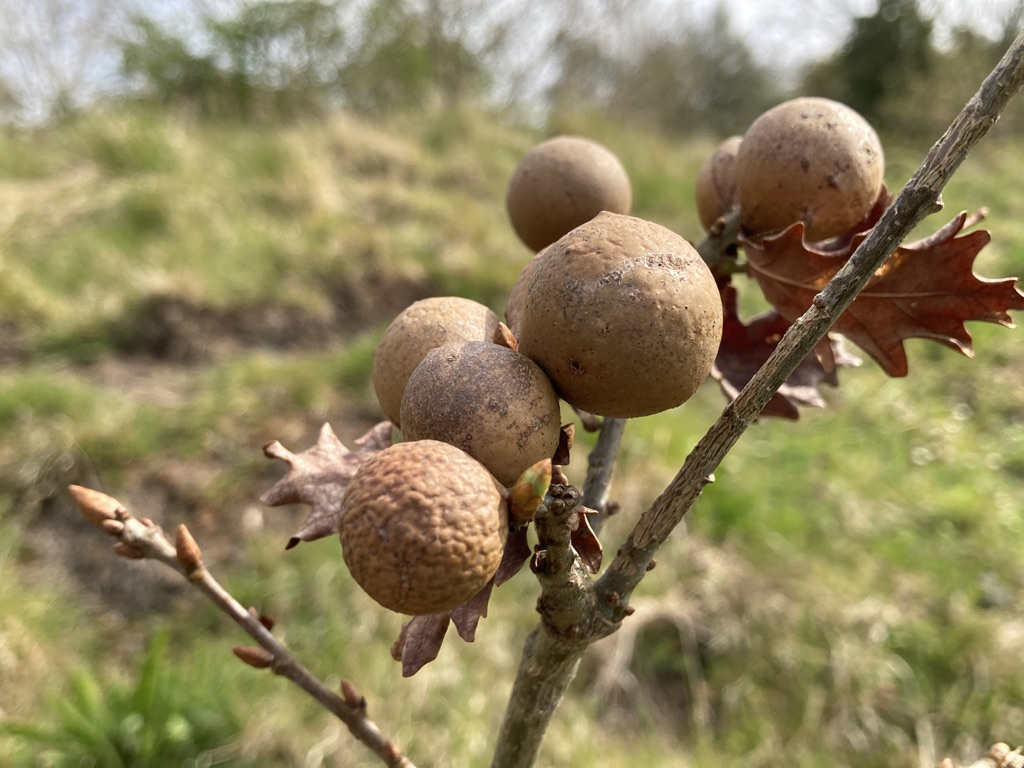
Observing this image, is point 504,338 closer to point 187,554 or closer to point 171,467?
point 187,554

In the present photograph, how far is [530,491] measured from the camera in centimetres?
54

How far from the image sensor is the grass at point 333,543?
2.54m

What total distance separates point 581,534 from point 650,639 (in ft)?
8.48

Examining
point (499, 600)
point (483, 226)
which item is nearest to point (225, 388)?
point (499, 600)

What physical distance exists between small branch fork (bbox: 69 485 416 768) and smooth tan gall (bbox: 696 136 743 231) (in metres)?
0.85

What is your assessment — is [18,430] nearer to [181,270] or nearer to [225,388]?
[225,388]

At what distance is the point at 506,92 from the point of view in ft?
37.2

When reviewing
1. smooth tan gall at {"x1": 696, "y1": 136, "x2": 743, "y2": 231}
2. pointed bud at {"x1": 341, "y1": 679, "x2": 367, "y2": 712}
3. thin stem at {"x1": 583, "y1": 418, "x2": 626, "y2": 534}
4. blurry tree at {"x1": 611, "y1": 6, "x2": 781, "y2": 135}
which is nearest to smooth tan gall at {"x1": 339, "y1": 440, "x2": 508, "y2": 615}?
thin stem at {"x1": 583, "y1": 418, "x2": 626, "y2": 534}

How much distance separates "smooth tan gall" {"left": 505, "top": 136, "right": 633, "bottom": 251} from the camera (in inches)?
37.1

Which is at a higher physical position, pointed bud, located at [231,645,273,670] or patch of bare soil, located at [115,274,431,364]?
pointed bud, located at [231,645,273,670]

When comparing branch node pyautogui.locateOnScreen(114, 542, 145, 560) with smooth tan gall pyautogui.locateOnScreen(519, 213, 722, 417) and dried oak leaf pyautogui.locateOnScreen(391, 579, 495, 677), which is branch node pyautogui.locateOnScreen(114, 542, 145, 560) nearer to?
dried oak leaf pyautogui.locateOnScreen(391, 579, 495, 677)

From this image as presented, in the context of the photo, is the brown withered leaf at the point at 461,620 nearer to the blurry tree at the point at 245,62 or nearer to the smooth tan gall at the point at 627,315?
the smooth tan gall at the point at 627,315

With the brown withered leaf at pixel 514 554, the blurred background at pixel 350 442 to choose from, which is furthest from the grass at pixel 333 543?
the brown withered leaf at pixel 514 554

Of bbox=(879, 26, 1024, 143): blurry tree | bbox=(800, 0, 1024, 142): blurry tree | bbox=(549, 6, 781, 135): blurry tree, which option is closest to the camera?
bbox=(879, 26, 1024, 143): blurry tree
